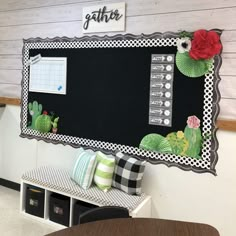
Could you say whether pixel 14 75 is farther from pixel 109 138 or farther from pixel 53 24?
pixel 109 138

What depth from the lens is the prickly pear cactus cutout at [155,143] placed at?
7.84 feet

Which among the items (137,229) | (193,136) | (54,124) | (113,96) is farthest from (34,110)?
Result: (137,229)

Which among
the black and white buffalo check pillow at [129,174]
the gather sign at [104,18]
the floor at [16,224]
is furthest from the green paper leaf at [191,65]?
the floor at [16,224]

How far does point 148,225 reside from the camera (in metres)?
1.36

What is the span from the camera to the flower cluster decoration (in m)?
2.11

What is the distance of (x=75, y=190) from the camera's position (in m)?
2.47

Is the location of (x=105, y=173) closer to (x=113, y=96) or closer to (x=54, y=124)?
(x=113, y=96)

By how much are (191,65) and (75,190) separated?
4.80 ft

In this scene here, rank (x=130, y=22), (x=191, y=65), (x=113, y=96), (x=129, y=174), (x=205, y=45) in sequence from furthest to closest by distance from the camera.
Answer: (x=113, y=96), (x=130, y=22), (x=129, y=174), (x=191, y=65), (x=205, y=45)

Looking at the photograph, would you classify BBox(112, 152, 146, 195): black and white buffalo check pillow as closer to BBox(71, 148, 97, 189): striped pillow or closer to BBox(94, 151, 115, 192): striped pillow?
BBox(94, 151, 115, 192): striped pillow

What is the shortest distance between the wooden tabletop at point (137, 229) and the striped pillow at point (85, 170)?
1.15 metres

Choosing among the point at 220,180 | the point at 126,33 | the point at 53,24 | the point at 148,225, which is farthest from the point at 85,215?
the point at 53,24

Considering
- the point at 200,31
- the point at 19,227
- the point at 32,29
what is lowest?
the point at 19,227

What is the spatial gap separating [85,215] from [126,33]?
5.52ft
